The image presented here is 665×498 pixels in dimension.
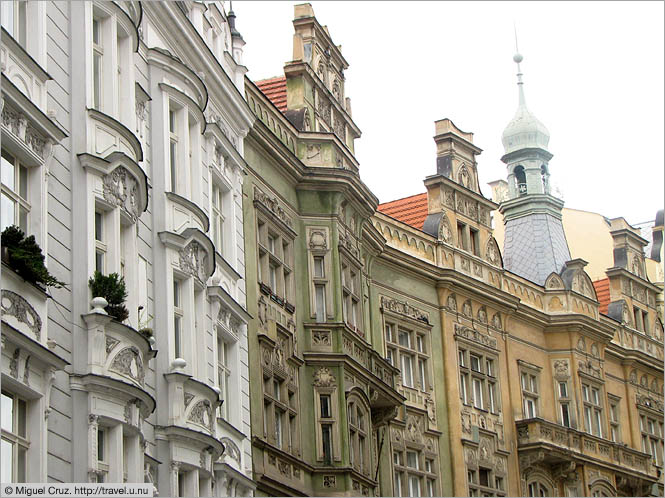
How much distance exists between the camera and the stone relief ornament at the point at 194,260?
24.0 m

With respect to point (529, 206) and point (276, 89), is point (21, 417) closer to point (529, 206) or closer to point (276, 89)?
point (276, 89)

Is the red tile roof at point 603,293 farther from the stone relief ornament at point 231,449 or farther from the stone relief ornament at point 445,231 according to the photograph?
the stone relief ornament at point 231,449

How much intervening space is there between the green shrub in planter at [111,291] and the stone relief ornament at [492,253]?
21498 mm

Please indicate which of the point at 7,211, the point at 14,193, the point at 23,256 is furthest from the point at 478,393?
the point at 23,256

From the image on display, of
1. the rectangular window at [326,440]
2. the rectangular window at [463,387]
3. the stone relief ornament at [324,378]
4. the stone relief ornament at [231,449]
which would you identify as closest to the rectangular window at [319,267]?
the stone relief ornament at [324,378]

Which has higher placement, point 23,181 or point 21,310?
point 23,181

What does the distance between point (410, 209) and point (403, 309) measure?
5.05 m

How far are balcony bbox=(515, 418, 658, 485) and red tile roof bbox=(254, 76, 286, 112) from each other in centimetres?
1112

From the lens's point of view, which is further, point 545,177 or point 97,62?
point 545,177

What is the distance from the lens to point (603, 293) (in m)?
50.0

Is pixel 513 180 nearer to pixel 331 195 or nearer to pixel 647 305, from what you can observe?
pixel 647 305

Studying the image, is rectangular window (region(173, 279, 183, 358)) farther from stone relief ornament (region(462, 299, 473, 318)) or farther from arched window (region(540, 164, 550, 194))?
arched window (region(540, 164, 550, 194))

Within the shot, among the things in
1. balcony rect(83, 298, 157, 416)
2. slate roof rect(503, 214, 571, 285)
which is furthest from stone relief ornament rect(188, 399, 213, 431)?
slate roof rect(503, 214, 571, 285)

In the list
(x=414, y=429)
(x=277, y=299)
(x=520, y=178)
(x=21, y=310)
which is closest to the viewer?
(x=21, y=310)
